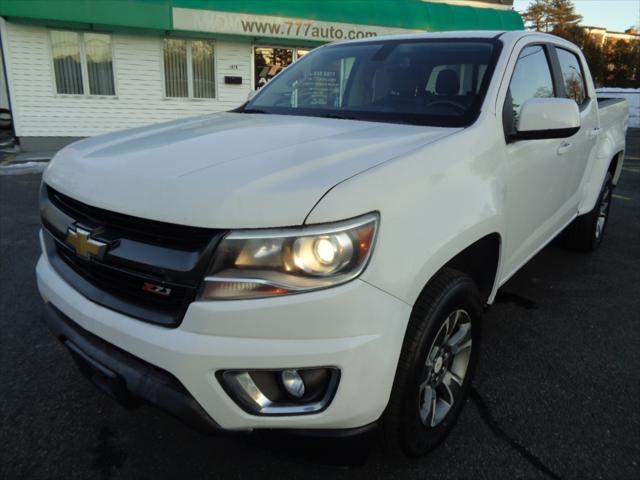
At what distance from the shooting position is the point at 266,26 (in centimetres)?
1253

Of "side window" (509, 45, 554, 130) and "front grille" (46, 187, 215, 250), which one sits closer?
"front grille" (46, 187, 215, 250)

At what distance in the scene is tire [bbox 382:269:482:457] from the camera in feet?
5.74

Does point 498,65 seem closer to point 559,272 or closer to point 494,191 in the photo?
point 494,191

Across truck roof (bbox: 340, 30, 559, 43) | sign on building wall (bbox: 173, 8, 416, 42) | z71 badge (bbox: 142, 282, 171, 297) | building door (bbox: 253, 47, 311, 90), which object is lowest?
z71 badge (bbox: 142, 282, 171, 297)

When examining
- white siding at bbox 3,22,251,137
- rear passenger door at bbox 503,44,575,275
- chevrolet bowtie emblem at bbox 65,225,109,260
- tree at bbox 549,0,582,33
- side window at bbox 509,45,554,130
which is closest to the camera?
chevrolet bowtie emblem at bbox 65,225,109,260

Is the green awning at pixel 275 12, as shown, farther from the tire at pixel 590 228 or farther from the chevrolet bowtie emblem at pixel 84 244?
the chevrolet bowtie emblem at pixel 84 244

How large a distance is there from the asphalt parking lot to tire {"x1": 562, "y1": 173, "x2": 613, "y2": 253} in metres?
1.03

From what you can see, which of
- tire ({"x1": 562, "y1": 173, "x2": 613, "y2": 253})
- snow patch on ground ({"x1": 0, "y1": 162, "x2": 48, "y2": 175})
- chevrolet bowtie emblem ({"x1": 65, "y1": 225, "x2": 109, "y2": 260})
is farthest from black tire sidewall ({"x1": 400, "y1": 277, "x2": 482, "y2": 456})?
snow patch on ground ({"x1": 0, "y1": 162, "x2": 48, "y2": 175})

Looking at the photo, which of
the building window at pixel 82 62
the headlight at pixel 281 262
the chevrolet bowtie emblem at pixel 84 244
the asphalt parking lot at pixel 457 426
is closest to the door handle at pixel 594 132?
the asphalt parking lot at pixel 457 426

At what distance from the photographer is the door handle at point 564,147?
121 inches

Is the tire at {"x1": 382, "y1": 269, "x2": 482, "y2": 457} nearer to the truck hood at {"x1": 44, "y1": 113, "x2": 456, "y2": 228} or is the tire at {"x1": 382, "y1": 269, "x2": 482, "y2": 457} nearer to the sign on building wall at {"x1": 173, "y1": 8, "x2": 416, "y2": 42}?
the truck hood at {"x1": 44, "y1": 113, "x2": 456, "y2": 228}

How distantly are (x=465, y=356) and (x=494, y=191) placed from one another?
76cm

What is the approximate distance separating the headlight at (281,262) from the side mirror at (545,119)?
1.28m

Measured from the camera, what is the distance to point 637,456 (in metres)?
2.15
